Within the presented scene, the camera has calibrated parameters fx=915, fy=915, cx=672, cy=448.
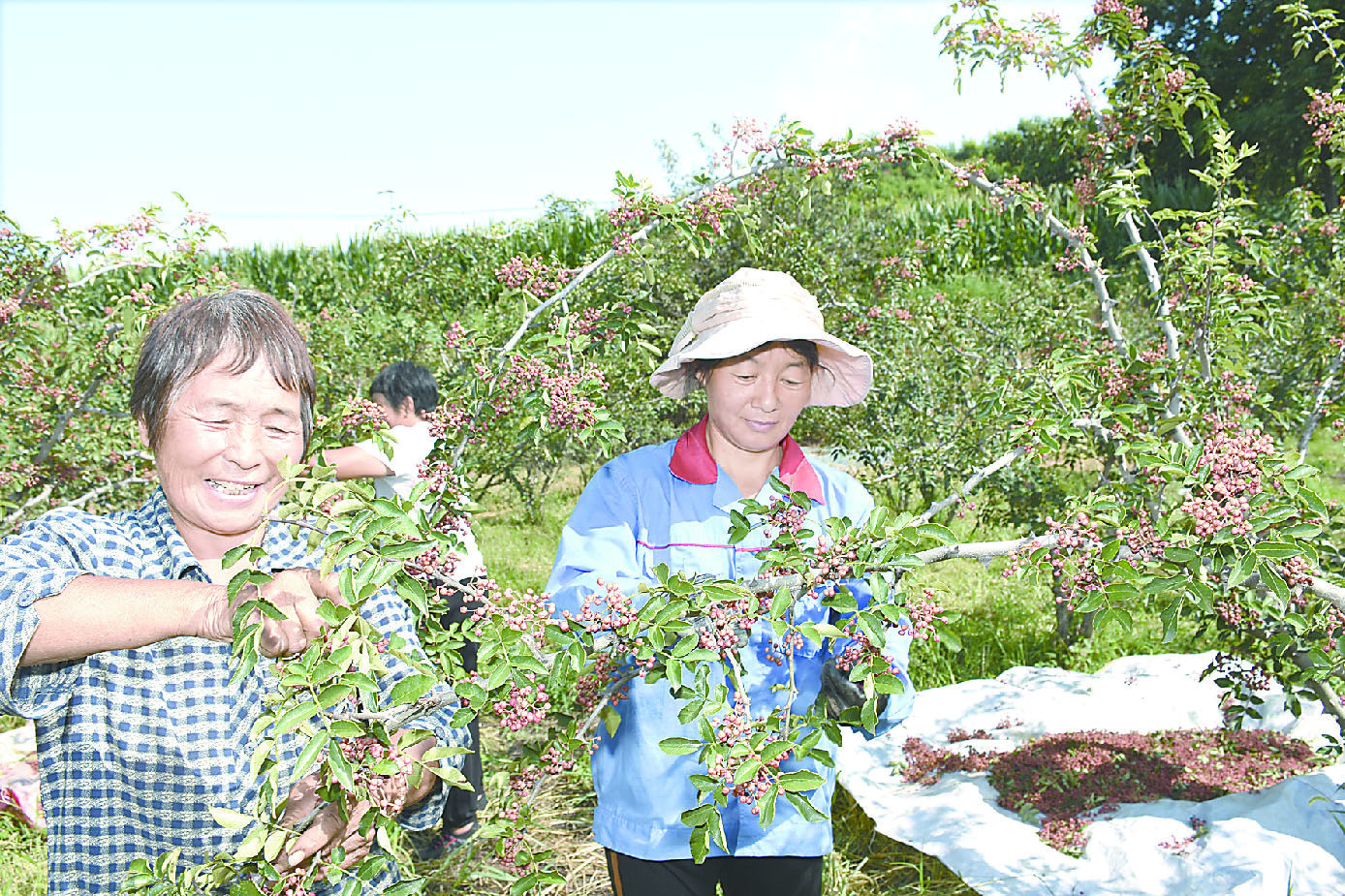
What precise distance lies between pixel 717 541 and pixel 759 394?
0.31 metres

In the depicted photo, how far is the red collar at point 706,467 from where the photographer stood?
74.6 inches

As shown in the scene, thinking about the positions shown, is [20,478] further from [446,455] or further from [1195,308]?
[1195,308]

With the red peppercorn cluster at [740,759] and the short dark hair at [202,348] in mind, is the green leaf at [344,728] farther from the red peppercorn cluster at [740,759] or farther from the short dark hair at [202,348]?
the short dark hair at [202,348]

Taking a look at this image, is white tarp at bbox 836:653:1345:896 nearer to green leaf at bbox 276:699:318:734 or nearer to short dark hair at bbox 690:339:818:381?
short dark hair at bbox 690:339:818:381

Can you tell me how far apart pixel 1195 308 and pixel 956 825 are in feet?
5.89

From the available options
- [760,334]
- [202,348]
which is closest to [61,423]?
[202,348]

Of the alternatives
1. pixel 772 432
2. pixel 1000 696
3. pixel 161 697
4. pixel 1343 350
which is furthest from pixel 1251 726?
pixel 161 697

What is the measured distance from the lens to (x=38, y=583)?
116cm

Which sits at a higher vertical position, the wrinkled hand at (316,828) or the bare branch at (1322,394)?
the bare branch at (1322,394)

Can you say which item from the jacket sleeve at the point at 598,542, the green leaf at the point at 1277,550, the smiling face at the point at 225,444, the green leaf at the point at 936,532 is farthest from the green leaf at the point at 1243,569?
the smiling face at the point at 225,444

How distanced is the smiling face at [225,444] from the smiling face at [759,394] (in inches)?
32.8

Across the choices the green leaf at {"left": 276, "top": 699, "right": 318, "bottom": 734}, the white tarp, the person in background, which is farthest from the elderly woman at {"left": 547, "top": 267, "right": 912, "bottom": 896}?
the person in background

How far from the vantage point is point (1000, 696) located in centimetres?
395

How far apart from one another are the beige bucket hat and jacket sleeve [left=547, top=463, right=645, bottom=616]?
0.95ft
